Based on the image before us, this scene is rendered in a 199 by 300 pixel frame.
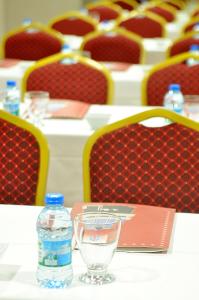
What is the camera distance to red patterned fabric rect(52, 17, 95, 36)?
9547 mm

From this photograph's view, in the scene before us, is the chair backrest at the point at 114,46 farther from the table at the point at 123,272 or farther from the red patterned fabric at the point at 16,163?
the table at the point at 123,272

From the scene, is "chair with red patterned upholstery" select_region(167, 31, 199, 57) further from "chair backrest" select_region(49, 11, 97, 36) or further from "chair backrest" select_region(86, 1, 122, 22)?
"chair backrest" select_region(86, 1, 122, 22)

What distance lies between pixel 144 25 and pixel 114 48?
2.37 m

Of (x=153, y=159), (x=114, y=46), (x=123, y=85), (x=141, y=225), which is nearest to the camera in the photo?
(x=141, y=225)

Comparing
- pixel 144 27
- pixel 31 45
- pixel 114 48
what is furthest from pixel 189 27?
pixel 31 45

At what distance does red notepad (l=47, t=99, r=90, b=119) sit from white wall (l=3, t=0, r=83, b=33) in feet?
25.9

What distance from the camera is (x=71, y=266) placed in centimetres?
234

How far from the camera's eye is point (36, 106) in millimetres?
4734

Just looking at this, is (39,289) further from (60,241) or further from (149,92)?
(149,92)

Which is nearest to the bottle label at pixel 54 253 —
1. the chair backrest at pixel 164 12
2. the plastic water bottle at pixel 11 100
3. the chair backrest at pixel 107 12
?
the plastic water bottle at pixel 11 100

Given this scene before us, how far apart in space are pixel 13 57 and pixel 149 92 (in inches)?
91.6

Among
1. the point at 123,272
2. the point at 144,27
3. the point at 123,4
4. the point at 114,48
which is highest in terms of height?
the point at 123,4

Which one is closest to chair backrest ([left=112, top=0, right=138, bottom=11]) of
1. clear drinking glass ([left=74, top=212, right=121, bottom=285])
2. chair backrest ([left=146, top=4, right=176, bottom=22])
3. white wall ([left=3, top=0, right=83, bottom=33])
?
white wall ([left=3, top=0, right=83, bottom=33])

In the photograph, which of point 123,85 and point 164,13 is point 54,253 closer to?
point 123,85
